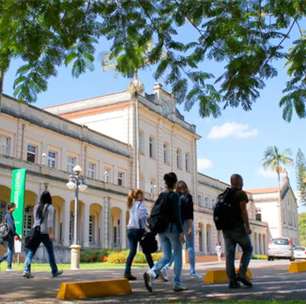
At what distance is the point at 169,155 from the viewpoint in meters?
48.5

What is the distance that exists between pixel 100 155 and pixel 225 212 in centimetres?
3088

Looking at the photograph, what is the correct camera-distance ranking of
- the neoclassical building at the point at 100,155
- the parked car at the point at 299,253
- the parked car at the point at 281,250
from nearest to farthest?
the neoclassical building at the point at 100,155 < the parked car at the point at 281,250 < the parked car at the point at 299,253

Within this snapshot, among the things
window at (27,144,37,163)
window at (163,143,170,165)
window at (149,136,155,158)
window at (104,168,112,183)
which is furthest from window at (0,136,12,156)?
window at (163,143,170,165)

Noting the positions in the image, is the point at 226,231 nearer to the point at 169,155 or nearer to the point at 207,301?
the point at 207,301

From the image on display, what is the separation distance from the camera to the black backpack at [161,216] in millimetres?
8008

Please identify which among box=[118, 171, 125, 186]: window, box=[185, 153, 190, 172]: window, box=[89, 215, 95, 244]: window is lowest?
box=[89, 215, 95, 244]: window

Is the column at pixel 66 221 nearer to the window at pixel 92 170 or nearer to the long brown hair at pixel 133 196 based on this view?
the window at pixel 92 170

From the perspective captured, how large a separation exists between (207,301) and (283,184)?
3149 inches

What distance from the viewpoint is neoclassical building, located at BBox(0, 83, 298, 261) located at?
30828 millimetres

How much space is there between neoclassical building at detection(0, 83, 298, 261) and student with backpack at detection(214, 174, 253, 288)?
808 inches

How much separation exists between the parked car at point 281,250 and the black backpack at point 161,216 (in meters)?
31.0

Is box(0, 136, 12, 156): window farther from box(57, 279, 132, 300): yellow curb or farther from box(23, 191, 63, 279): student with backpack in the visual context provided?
box(57, 279, 132, 300): yellow curb

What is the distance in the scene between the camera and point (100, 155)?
38.8 m

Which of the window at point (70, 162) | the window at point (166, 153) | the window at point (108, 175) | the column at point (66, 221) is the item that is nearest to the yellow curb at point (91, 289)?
the column at point (66, 221)
